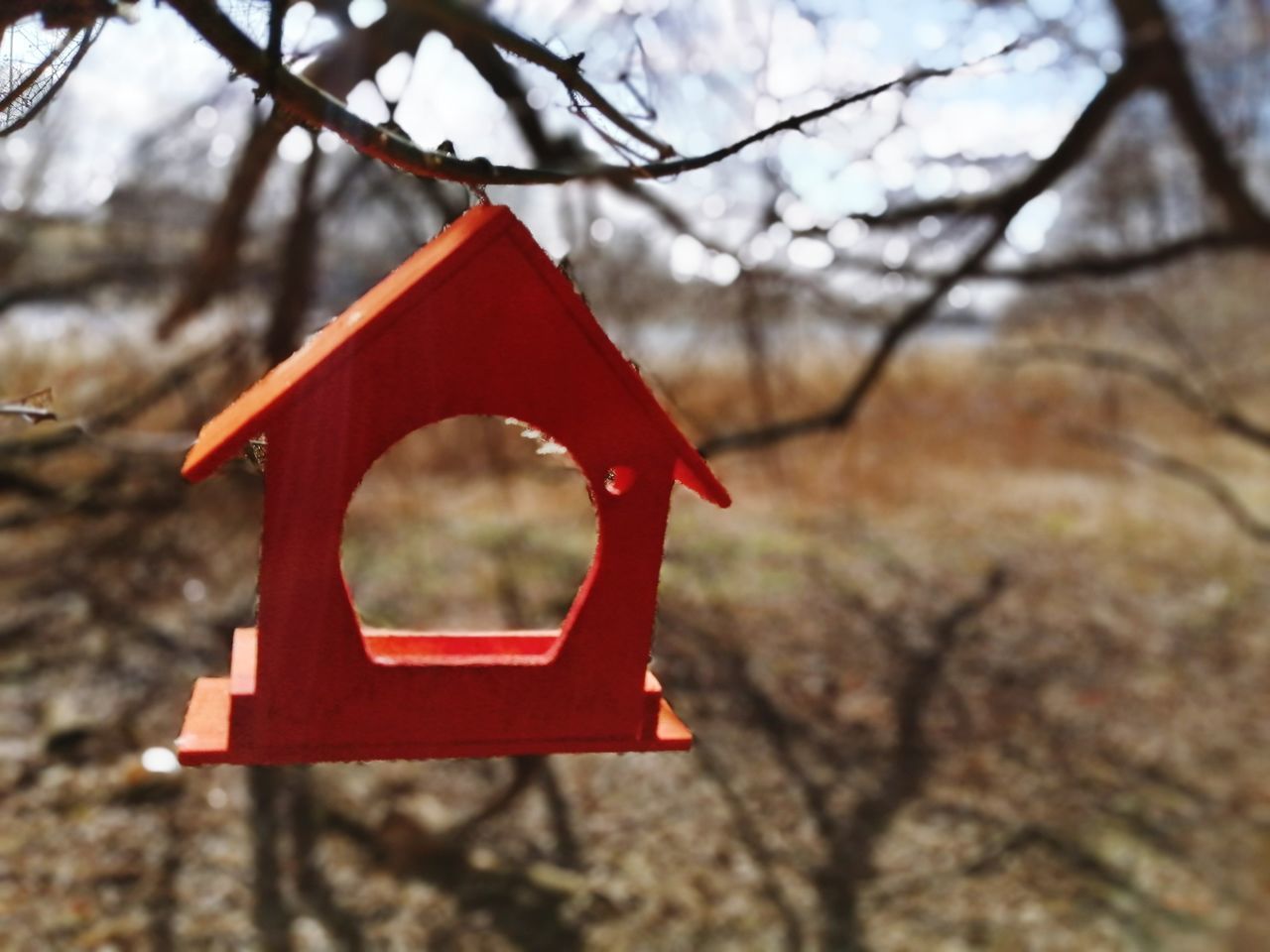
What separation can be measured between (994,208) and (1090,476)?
6406mm

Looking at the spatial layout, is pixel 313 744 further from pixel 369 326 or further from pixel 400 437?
pixel 369 326

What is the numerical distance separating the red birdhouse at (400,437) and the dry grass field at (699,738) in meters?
1.57

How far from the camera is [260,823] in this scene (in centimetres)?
421

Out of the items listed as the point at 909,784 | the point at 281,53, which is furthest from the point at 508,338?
the point at 909,784

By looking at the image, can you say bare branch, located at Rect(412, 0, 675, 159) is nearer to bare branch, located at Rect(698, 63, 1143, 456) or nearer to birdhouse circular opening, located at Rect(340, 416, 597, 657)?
bare branch, located at Rect(698, 63, 1143, 456)

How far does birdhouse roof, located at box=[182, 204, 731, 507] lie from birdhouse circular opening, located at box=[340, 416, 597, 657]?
355cm

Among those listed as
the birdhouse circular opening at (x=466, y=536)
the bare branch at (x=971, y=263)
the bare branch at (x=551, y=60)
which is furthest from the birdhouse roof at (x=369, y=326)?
the birdhouse circular opening at (x=466, y=536)

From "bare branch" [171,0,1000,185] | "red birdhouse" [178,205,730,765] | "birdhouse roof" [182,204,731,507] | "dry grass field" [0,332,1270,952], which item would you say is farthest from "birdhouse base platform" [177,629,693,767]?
"dry grass field" [0,332,1270,952]

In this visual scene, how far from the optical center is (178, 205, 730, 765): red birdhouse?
136 cm

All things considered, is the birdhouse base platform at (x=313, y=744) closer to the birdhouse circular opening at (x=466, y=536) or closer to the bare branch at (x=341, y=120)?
the bare branch at (x=341, y=120)

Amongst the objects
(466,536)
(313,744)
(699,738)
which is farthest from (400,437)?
(466,536)

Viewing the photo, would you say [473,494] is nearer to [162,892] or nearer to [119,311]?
[119,311]

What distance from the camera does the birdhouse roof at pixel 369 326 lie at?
1.31 m

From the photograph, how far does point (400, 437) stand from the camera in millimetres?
1462
